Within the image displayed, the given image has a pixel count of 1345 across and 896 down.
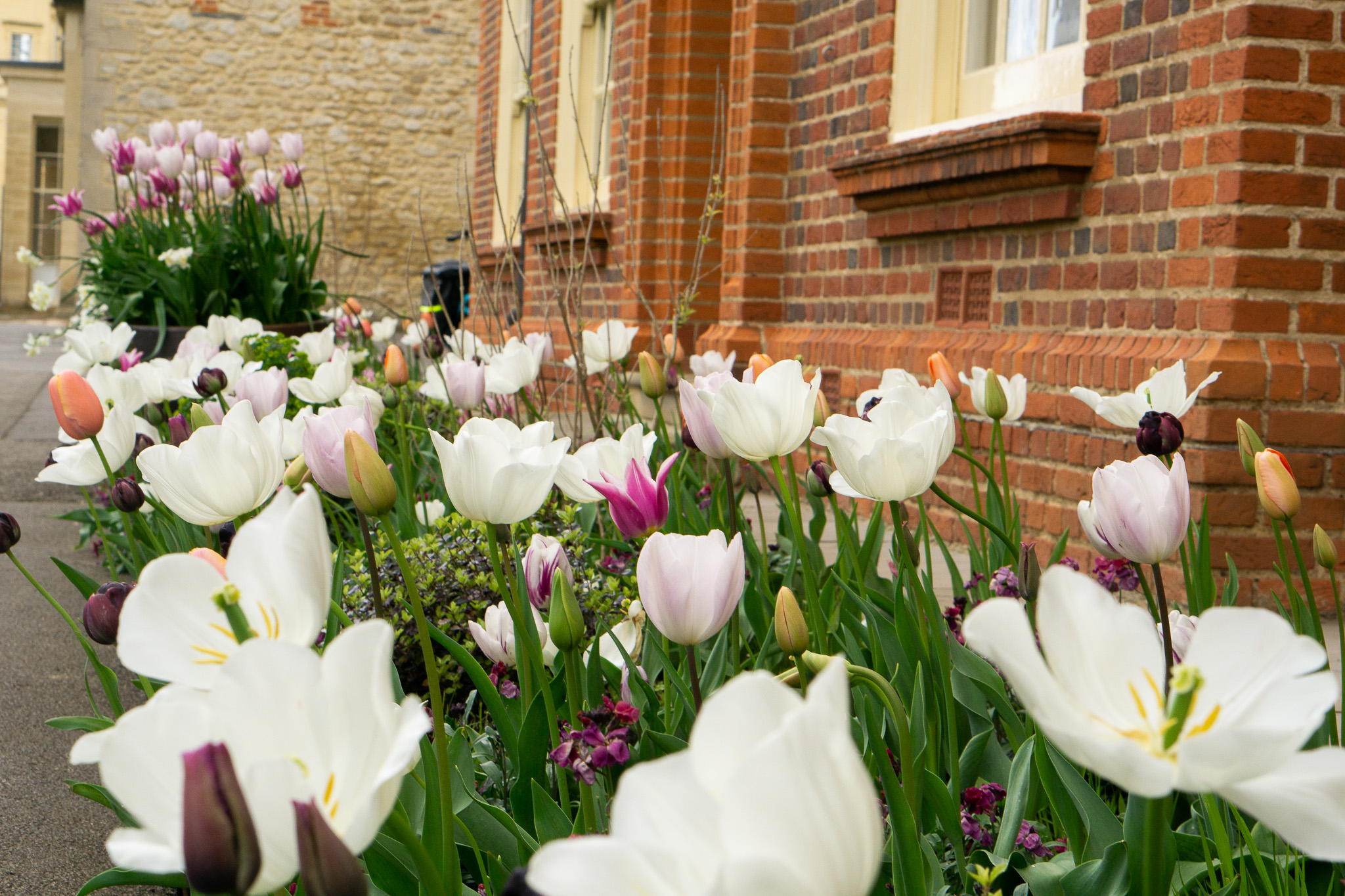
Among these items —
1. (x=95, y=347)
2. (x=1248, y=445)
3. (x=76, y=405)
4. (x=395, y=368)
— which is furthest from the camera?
(x=95, y=347)

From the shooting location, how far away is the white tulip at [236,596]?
0.73 meters

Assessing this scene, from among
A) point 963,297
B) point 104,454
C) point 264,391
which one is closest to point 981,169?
point 963,297

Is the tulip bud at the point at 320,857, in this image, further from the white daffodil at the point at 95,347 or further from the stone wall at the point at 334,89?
the stone wall at the point at 334,89

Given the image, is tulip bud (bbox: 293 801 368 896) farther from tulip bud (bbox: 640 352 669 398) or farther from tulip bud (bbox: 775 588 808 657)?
tulip bud (bbox: 640 352 669 398)

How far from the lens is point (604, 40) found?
7.31 m

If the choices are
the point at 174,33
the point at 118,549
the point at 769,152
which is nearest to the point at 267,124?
the point at 174,33

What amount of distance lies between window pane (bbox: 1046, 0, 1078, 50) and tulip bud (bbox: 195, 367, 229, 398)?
2.63 metres

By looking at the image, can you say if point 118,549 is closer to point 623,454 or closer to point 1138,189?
point 623,454

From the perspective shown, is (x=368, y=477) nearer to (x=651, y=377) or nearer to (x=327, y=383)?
(x=651, y=377)

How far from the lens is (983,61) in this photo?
13.4ft

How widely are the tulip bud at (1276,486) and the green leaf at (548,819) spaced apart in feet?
2.56

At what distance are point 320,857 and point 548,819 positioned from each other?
0.65 metres

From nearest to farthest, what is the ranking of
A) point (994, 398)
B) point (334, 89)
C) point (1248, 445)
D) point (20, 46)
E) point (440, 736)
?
point (440, 736) → point (1248, 445) → point (994, 398) → point (334, 89) → point (20, 46)

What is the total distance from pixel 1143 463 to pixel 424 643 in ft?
2.24
